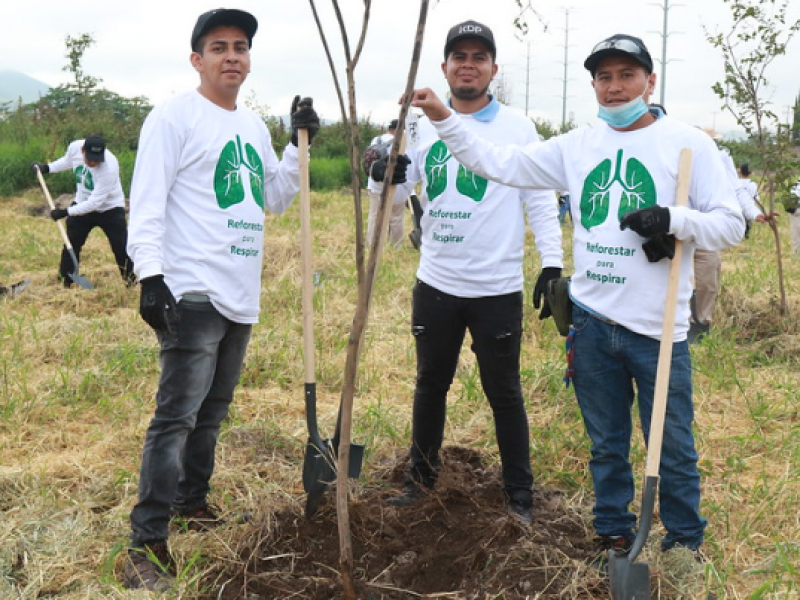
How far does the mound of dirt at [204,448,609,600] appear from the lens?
2.70 metres

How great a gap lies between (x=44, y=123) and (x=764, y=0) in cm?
1553

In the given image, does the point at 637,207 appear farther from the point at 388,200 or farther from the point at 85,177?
the point at 85,177

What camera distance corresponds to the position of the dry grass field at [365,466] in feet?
9.13

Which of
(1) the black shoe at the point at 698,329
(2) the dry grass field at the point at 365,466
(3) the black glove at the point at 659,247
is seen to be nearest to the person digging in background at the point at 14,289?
(2) the dry grass field at the point at 365,466

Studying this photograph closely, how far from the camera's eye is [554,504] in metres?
3.41

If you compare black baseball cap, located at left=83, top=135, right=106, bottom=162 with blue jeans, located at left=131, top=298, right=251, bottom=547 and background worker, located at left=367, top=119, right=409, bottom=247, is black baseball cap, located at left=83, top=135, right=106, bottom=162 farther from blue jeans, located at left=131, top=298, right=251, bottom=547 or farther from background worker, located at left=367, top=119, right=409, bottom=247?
blue jeans, located at left=131, top=298, right=251, bottom=547

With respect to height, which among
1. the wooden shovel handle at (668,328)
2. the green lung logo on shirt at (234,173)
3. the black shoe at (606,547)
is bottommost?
the black shoe at (606,547)

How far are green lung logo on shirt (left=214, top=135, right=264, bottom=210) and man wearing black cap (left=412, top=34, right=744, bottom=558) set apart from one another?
0.68 m

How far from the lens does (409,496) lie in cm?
336

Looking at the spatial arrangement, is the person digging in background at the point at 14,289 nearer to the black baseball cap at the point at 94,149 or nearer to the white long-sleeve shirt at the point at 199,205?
the black baseball cap at the point at 94,149

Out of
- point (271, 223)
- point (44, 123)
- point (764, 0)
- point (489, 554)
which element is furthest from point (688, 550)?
point (44, 123)

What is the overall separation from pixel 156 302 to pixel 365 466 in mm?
1538

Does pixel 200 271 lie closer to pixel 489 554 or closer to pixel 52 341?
pixel 489 554

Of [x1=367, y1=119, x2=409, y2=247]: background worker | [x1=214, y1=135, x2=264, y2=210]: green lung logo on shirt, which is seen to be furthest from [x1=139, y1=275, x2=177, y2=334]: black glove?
[x1=367, y1=119, x2=409, y2=247]: background worker
